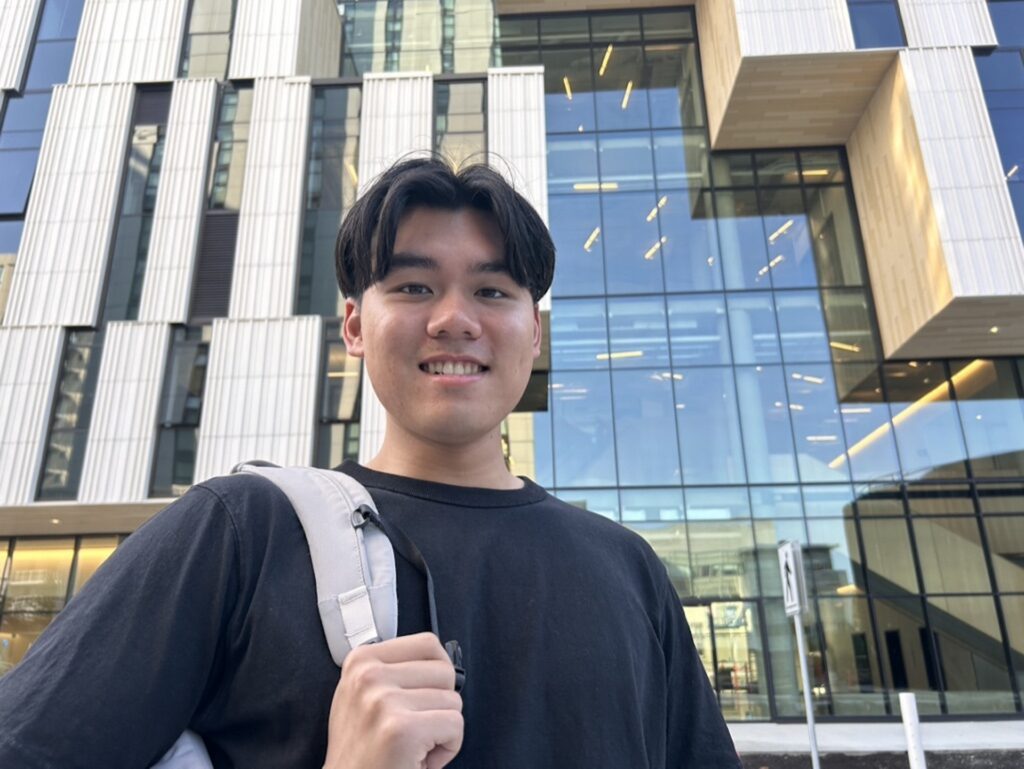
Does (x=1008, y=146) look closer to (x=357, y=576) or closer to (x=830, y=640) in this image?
(x=830, y=640)

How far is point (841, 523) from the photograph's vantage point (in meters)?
15.2

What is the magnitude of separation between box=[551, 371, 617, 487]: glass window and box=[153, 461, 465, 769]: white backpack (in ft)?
47.5

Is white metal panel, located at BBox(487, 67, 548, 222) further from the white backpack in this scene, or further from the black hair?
the white backpack

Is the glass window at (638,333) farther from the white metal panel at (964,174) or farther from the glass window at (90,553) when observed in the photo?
the glass window at (90,553)

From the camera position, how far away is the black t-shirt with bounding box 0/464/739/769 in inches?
36.7

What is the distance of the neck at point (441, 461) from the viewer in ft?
4.85

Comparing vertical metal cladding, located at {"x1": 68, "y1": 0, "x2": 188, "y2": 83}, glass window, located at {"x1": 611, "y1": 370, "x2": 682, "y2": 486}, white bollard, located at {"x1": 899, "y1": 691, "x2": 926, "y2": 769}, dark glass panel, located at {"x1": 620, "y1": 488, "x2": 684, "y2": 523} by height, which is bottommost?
white bollard, located at {"x1": 899, "y1": 691, "x2": 926, "y2": 769}

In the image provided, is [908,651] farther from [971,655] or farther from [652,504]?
[652,504]

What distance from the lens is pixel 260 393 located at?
578 inches

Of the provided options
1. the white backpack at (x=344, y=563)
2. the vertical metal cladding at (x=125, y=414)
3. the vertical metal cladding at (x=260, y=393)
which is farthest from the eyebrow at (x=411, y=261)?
the vertical metal cladding at (x=125, y=414)

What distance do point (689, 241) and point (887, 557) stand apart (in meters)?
8.47

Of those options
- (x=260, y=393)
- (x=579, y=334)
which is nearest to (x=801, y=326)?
(x=579, y=334)

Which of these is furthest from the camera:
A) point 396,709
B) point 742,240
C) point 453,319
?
point 742,240

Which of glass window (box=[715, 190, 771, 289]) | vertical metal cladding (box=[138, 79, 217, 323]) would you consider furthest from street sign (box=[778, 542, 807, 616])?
vertical metal cladding (box=[138, 79, 217, 323])
